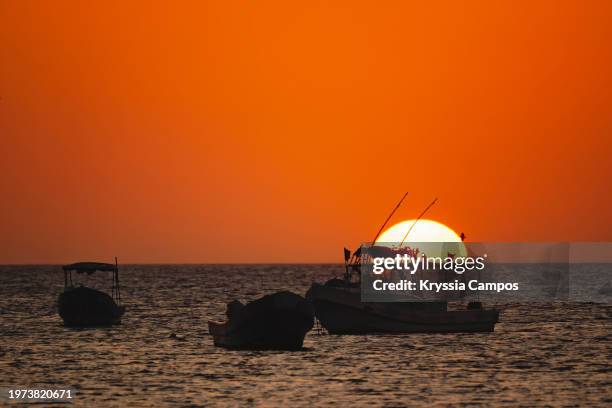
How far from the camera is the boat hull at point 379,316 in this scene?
257ft

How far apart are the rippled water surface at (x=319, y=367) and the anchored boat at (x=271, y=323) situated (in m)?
0.81

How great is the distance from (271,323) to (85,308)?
26.2 m

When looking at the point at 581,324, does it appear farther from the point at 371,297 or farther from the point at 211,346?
the point at 211,346

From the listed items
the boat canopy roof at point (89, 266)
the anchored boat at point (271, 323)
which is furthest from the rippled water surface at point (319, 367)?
the boat canopy roof at point (89, 266)

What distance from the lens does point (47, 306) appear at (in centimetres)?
13675

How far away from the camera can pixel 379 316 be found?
261 ft

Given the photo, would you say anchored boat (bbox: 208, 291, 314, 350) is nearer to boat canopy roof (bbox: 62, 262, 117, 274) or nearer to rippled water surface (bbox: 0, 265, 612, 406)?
rippled water surface (bbox: 0, 265, 612, 406)

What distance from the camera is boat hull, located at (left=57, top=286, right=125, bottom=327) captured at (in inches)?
3541

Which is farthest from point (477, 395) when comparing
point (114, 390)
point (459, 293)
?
point (459, 293)

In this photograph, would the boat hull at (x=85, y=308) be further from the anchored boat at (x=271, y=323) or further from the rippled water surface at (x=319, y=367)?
the anchored boat at (x=271, y=323)

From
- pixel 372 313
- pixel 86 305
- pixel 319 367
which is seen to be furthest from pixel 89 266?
pixel 319 367

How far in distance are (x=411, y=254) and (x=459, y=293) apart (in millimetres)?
18254

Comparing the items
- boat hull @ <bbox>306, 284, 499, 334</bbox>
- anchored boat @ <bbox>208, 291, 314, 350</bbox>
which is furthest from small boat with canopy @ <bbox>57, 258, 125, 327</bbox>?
anchored boat @ <bbox>208, 291, 314, 350</bbox>

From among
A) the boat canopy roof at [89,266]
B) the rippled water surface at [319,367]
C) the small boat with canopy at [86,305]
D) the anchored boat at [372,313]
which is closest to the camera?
the rippled water surface at [319,367]
